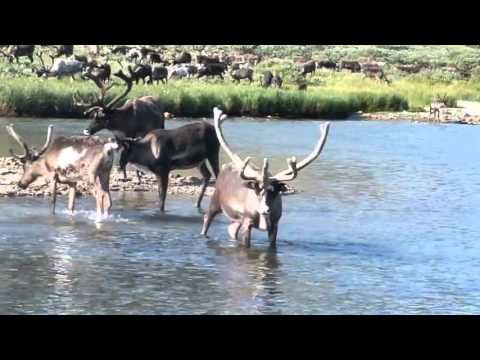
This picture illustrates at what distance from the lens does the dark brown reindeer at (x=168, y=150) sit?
12.0 m

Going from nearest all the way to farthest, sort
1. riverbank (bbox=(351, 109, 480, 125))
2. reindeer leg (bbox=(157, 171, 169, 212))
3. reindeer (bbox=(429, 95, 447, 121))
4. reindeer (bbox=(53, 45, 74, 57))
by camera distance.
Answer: reindeer leg (bbox=(157, 171, 169, 212)) < reindeer (bbox=(53, 45, 74, 57)) < reindeer (bbox=(429, 95, 447, 121)) < riverbank (bbox=(351, 109, 480, 125))

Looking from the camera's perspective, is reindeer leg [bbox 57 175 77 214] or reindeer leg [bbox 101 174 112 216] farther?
reindeer leg [bbox 57 175 77 214]

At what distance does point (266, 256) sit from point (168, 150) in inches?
101

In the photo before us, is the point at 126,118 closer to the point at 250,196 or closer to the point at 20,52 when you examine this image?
the point at 250,196

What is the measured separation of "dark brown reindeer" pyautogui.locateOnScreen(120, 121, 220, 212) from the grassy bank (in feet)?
30.3

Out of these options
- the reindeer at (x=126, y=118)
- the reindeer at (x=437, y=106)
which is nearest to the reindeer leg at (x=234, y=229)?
the reindeer at (x=126, y=118)

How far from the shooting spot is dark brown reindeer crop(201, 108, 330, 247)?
31.6ft

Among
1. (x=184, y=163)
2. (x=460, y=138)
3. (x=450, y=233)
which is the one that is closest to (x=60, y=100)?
(x=460, y=138)

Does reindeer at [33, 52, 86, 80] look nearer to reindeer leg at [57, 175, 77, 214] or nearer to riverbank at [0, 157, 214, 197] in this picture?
riverbank at [0, 157, 214, 197]

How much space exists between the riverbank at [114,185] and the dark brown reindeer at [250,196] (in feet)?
9.35

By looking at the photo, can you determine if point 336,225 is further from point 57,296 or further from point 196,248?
point 57,296

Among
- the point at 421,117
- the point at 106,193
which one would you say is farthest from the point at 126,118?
the point at 421,117

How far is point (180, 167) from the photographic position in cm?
1224

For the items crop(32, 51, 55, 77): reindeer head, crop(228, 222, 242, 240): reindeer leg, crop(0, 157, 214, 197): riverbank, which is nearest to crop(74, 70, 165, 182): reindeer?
crop(0, 157, 214, 197): riverbank
